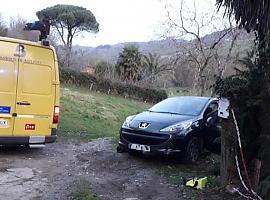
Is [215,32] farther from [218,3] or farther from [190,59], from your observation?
[218,3]

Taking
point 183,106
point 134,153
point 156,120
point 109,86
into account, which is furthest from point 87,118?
point 109,86

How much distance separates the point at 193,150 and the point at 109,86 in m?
24.6

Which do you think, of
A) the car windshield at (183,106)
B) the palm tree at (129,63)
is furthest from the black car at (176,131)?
the palm tree at (129,63)

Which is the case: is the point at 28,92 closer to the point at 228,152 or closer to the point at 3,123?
the point at 3,123

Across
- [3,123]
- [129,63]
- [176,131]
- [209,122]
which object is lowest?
[3,123]

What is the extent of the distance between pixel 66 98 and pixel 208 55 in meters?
8.90

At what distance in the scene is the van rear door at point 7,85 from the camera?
8555mm

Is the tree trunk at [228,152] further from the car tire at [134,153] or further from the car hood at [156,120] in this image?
the car tire at [134,153]

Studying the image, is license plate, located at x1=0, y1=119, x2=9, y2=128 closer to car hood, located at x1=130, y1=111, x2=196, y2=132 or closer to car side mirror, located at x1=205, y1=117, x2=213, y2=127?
car hood, located at x1=130, y1=111, x2=196, y2=132

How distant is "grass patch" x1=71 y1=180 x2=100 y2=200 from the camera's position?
607 cm

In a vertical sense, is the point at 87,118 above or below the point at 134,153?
below

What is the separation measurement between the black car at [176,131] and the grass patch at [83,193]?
1.93m

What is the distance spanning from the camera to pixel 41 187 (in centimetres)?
666

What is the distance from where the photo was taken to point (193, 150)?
28.7 ft
